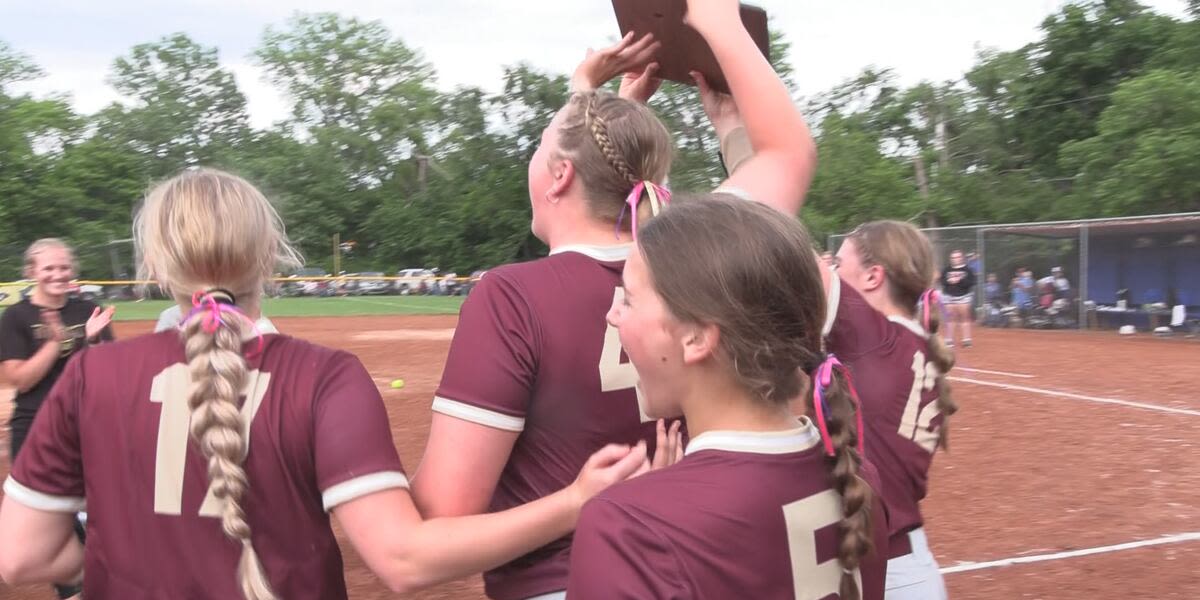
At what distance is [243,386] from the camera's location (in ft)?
5.53

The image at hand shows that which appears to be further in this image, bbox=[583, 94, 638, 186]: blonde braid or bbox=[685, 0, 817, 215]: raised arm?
bbox=[685, 0, 817, 215]: raised arm

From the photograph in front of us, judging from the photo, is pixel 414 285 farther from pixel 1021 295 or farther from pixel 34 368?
pixel 34 368

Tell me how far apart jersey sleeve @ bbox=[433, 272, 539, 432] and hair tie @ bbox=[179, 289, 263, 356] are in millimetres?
381

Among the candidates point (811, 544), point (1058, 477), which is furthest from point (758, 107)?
point (1058, 477)

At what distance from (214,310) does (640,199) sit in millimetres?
848

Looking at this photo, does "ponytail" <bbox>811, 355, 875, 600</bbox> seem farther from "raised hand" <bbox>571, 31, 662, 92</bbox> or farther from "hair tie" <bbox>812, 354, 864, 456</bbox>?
"raised hand" <bbox>571, 31, 662, 92</bbox>

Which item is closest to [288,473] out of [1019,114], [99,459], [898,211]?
[99,459]

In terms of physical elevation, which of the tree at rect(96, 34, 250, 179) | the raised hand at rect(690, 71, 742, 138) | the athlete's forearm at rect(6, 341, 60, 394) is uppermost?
the tree at rect(96, 34, 250, 179)

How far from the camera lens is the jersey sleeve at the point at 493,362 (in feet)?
5.66

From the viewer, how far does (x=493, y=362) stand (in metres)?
1.73

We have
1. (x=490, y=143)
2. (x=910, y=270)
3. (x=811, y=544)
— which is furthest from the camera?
(x=490, y=143)

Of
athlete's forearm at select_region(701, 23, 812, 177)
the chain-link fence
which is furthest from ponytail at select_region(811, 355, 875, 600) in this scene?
the chain-link fence

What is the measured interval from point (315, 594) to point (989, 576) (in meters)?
4.80

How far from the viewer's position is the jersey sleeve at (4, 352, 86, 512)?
5.72ft
